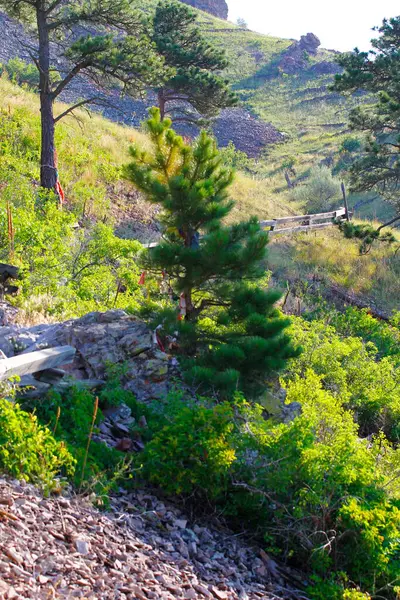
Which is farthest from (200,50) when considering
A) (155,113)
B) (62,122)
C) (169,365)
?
(169,365)

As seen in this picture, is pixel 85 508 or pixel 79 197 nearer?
pixel 85 508

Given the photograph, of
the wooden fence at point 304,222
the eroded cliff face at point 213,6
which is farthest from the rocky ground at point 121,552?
the eroded cliff face at point 213,6

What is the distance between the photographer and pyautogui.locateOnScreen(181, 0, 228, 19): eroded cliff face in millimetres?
87938

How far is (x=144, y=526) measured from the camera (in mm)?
4535

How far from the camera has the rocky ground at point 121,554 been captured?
11.2 ft

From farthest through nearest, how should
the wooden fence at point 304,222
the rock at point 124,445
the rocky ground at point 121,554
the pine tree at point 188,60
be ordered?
the pine tree at point 188,60, the wooden fence at point 304,222, the rock at point 124,445, the rocky ground at point 121,554

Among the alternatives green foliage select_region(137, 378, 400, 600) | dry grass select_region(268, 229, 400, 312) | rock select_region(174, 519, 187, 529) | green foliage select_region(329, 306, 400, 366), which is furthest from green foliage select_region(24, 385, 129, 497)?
dry grass select_region(268, 229, 400, 312)

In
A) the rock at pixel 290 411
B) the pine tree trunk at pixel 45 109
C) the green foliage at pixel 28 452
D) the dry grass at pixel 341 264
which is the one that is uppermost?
the pine tree trunk at pixel 45 109

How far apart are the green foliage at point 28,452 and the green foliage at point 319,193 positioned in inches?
1017

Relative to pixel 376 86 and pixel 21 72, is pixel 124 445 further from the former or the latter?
pixel 21 72

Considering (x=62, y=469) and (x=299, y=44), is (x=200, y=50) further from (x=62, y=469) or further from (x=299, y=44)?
(x=299, y=44)

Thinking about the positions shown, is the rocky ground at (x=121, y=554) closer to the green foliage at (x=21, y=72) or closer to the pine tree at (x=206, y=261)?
the pine tree at (x=206, y=261)

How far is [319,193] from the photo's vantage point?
102 feet

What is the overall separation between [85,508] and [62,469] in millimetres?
417
